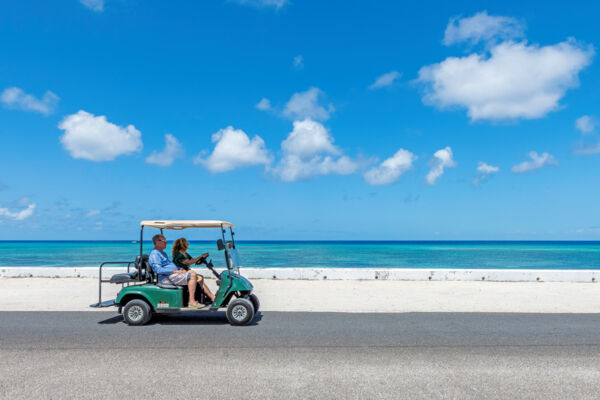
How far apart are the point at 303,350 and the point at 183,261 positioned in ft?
10.5

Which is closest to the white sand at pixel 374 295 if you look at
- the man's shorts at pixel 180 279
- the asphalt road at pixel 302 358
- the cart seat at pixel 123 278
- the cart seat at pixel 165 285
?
the asphalt road at pixel 302 358

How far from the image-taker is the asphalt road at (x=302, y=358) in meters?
4.56

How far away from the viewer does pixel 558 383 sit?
4.74 metres

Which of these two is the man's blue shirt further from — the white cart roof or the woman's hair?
the white cart roof

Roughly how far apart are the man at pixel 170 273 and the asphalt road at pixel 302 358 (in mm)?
588

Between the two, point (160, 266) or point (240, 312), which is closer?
point (240, 312)

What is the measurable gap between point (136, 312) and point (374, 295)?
20.2 feet

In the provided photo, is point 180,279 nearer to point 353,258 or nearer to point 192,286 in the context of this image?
point 192,286

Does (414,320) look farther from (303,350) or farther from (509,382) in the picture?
(509,382)

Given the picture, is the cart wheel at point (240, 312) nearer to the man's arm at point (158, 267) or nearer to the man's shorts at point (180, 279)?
the man's shorts at point (180, 279)

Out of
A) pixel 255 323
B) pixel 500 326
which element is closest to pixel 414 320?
pixel 500 326

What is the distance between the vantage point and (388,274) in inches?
610

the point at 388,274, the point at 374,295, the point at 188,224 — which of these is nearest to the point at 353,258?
the point at 388,274

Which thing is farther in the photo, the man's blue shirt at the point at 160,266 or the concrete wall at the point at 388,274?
the concrete wall at the point at 388,274
